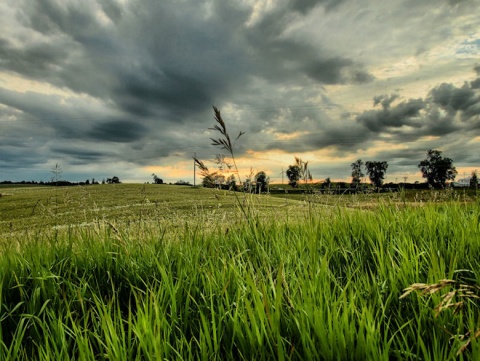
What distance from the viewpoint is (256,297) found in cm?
242

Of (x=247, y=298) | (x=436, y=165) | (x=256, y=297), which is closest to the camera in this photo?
(x=256, y=297)

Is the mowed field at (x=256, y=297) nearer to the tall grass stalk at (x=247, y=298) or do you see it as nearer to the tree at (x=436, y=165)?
the tall grass stalk at (x=247, y=298)

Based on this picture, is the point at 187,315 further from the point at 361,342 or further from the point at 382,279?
the point at 382,279

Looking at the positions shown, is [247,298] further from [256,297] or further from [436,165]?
[436,165]

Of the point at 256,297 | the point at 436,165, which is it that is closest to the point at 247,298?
the point at 256,297

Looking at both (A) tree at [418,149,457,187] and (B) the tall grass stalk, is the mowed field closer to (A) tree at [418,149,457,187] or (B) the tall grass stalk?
(B) the tall grass stalk

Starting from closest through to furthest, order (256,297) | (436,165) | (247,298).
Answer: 1. (256,297)
2. (247,298)
3. (436,165)

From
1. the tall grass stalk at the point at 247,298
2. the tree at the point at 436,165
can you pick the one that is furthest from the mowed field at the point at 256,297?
the tree at the point at 436,165

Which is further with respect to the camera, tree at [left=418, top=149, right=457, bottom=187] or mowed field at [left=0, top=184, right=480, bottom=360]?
tree at [left=418, top=149, right=457, bottom=187]

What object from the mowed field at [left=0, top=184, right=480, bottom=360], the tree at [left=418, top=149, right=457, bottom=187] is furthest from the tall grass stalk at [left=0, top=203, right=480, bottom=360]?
the tree at [left=418, top=149, right=457, bottom=187]

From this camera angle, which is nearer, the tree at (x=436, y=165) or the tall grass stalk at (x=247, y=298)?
the tall grass stalk at (x=247, y=298)

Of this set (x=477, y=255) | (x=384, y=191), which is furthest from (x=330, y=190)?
(x=477, y=255)

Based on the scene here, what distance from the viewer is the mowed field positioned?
2.20 metres

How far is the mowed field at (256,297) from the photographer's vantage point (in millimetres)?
2203
